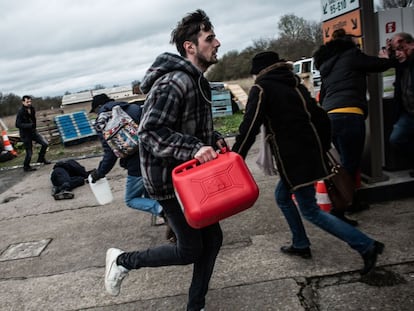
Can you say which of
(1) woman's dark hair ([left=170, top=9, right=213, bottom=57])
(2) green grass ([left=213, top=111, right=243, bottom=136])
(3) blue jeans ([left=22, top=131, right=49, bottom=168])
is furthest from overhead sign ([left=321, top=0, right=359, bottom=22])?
(3) blue jeans ([left=22, top=131, right=49, bottom=168])

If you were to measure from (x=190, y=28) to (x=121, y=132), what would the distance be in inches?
66.3

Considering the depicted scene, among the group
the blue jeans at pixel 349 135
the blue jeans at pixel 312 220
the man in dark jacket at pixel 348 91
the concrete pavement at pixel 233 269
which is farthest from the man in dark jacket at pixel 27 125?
the blue jeans at pixel 312 220

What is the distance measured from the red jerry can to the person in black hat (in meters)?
0.79

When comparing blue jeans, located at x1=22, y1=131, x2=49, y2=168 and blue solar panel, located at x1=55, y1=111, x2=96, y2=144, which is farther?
blue solar panel, located at x1=55, y1=111, x2=96, y2=144

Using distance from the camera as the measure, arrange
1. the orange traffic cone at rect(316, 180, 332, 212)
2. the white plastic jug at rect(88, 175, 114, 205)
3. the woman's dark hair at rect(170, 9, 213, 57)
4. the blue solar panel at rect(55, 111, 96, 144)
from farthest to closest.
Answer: the blue solar panel at rect(55, 111, 96, 144) < the white plastic jug at rect(88, 175, 114, 205) < the orange traffic cone at rect(316, 180, 332, 212) < the woman's dark hair at rect(170, 9, 213, 57)

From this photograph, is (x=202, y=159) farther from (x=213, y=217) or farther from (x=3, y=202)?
(x=3, y=202)

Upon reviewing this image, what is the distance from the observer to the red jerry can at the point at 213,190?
6.91ft

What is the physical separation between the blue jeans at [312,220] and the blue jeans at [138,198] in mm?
1399

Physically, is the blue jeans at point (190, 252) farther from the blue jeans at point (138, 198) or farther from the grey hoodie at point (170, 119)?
the blue jeans at point (138, 198)

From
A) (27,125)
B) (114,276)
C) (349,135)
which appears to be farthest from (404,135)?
(27,125)

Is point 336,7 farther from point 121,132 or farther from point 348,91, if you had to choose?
point 121,132

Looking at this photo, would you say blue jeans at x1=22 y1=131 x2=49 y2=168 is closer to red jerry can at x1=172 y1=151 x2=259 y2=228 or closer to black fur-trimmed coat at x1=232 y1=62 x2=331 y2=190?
black fur-trimmed coat at x1=232 y1=62 x2=331 y2=190

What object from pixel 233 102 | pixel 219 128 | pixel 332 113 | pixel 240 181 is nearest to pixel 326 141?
pixel 332 113

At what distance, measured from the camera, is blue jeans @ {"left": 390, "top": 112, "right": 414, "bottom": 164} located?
4.14 meters
